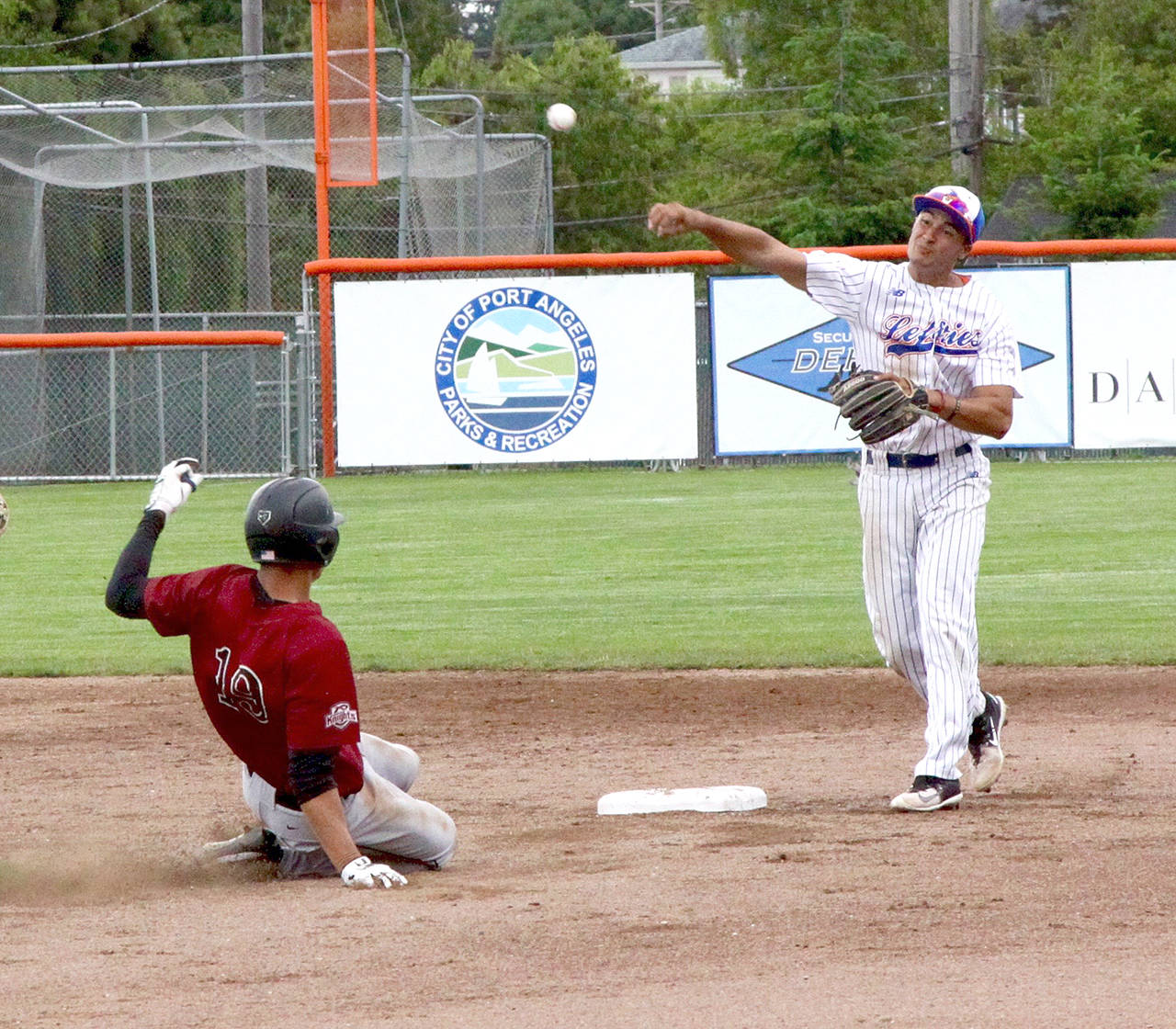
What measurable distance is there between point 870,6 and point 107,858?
42647 millimetres

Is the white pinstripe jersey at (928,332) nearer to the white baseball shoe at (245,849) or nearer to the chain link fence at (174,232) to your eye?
the white baseball shoe at (245,849)

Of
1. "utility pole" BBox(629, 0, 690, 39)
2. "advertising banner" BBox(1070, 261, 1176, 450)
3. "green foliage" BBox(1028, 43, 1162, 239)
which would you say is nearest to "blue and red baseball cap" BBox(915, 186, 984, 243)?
"advertising banner" BBox(1070, 261, 1176, 450)

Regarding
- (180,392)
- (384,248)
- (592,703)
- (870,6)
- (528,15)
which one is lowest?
(592,703)

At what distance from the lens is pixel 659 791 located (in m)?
4.96

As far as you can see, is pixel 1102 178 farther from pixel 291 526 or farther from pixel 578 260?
pixel 291 526

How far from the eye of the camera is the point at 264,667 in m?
3.83

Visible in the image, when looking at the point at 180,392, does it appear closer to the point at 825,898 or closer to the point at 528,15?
the point at 825,898

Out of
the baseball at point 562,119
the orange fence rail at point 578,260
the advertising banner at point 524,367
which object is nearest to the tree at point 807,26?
the baseball at point 562,119

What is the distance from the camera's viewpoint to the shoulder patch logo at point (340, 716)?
150 inches

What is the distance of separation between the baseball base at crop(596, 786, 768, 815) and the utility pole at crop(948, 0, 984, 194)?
78.6 feet

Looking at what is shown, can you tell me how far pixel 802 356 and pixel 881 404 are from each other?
39.5ft

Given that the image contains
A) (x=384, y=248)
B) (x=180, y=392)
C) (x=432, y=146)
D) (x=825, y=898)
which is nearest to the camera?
(x=825, y=898)

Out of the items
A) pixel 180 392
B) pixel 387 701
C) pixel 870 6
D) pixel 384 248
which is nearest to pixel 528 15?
pixel 870 6

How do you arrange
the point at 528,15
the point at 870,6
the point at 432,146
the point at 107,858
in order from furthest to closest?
the point at 528,15 < the point at 870,6 < the point at 432,146 < the point at 107,858
